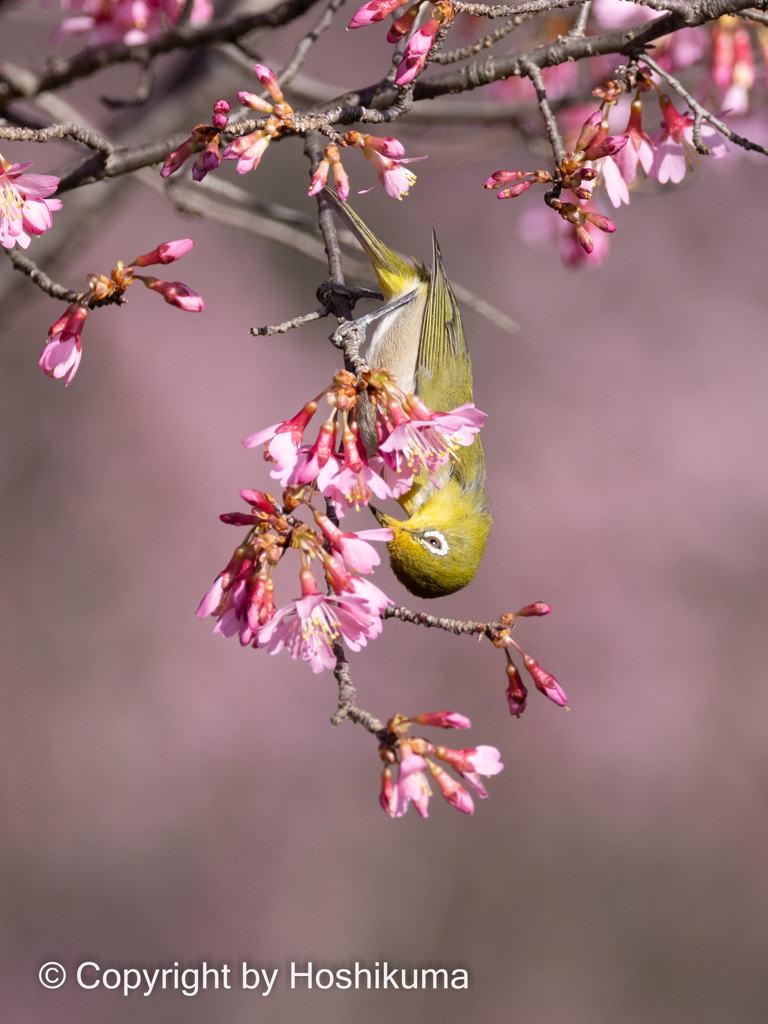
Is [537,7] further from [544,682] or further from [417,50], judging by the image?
[544,682]

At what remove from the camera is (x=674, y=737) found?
7.41 metres

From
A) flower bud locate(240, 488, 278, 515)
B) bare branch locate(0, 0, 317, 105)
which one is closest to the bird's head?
flower bud locate(240, 488, 278, 515)

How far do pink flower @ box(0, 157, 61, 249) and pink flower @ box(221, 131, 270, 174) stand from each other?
1.12 feet

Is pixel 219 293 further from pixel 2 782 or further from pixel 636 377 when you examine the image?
pixel 2 782

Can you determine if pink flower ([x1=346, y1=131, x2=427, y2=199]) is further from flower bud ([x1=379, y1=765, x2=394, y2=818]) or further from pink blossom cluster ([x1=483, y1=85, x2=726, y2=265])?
flower bud ([x1=379, y1=765, x2=394, y2=818])

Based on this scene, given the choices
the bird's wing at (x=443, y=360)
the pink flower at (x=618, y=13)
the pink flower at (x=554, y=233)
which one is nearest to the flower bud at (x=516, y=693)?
the bird's wing at (x=443, y=360)

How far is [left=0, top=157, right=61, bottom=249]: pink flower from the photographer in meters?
1.64

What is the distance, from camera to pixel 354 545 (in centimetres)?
154

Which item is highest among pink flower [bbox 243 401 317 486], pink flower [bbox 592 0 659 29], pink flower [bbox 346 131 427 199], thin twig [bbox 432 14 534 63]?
pink flower [bbox 592 0 659 29]

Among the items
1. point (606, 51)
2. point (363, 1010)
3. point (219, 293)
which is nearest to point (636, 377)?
point (219, 293)

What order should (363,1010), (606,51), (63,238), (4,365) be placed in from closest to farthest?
(606,51) < (63,238) < (363,1010) < (4,365)

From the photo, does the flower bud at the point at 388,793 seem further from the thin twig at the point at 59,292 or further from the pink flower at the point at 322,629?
the thin twig at the point at 59,292

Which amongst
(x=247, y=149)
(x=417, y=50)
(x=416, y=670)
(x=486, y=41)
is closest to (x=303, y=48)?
(x=486, y=41)

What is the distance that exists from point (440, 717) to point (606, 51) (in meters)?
1.50
